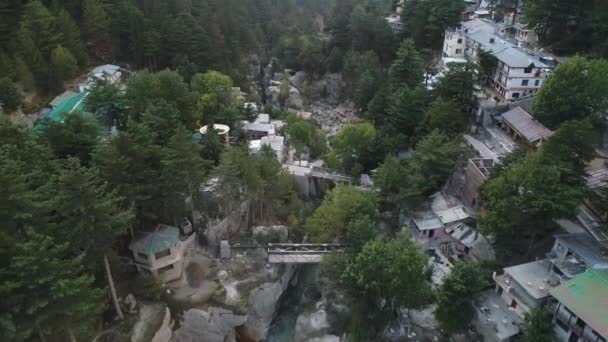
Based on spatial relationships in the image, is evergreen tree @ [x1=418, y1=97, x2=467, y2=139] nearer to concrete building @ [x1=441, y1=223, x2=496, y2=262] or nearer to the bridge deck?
concrete building @ [x1=441, y1=223, x2=496, y2=262]

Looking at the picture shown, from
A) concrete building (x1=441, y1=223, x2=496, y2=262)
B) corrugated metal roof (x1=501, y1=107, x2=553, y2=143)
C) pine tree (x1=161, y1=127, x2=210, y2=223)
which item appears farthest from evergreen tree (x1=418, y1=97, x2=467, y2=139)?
pine tree (x1=161, y1=127, x2=210, y2=223)

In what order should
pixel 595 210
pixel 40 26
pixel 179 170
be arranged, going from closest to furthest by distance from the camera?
pixel 179 170
pixel 595 210
pixel 40 26

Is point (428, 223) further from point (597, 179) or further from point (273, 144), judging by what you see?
point (273, 144)

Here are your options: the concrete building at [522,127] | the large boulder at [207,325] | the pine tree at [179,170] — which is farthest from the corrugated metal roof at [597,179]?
the pine tree at [179,170]

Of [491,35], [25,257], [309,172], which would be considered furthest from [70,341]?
[491,35]

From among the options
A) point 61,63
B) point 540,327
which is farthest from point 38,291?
point 61,63

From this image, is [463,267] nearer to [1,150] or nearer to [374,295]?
[374,295]
